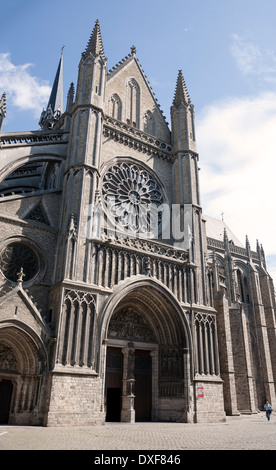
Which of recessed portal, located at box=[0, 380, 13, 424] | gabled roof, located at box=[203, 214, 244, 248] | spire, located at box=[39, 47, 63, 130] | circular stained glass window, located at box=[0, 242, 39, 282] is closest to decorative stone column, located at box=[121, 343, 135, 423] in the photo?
recessed portal, located at box=[0, 380, 13, 424]

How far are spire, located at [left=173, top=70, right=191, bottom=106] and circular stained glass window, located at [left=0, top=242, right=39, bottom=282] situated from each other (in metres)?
15.8

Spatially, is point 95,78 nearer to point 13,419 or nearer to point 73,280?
point 73,280

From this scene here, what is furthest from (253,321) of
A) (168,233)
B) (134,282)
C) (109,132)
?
(109,132)

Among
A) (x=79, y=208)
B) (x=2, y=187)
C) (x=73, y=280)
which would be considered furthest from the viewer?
(x=2, y=187)

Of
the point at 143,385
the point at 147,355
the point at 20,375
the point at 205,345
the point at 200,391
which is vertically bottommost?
the point at 200,391

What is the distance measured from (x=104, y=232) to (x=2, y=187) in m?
6.77

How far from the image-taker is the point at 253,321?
32562mm

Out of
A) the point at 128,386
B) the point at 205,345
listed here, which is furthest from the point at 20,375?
the point at 205,345

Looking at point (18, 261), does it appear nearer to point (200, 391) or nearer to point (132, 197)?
point (132, 197)

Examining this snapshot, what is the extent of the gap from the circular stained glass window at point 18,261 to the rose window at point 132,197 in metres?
5.42

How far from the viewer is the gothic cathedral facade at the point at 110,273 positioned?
46.5ft

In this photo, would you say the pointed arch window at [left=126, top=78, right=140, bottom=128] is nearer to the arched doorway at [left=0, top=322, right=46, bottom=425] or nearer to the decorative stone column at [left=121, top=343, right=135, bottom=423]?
the decorative stone column at [left=121, top=343, right=135, bottom=423]

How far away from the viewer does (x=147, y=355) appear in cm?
1862

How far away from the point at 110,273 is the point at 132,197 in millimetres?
6203
